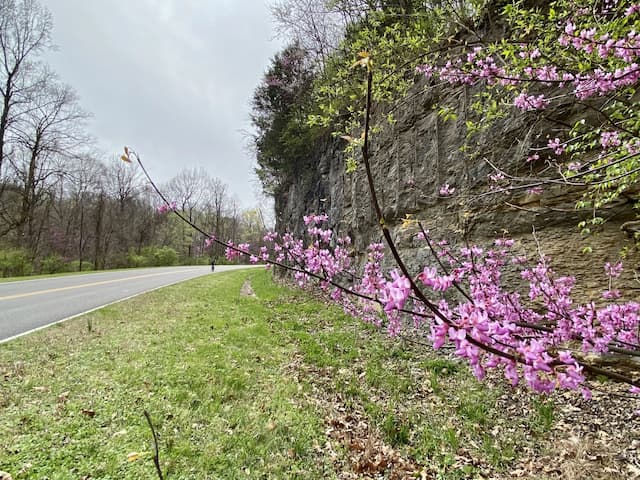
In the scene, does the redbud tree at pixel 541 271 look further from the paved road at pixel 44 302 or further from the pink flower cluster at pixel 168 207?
the paved road at pixel 44 302

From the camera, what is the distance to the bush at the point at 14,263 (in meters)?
16.2

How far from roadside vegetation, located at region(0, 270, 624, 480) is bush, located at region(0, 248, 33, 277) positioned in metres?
16.1

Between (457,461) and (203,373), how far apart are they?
3220mm

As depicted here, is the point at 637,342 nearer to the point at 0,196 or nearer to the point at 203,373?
the point at 203,373

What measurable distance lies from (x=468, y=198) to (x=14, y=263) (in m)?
22.7

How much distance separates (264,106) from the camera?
46.7 ft

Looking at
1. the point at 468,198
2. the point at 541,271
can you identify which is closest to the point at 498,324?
the point at 541,271

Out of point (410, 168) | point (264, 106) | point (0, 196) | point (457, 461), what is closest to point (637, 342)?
point (457, 461)

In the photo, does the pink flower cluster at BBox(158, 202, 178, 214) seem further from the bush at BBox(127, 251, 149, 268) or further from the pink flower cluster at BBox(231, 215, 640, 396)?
the bush at BBox(127, 251, 149, 268)

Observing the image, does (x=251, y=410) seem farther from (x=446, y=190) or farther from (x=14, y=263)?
(x=14, y=263)

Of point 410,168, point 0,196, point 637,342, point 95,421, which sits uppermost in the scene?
point 0,196

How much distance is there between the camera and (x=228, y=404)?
11.5 ft

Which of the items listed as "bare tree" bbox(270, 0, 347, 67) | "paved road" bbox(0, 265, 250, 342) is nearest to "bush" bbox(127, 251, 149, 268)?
"paved road" bbox(0, 265, 250, 342)

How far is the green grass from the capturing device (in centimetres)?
261
